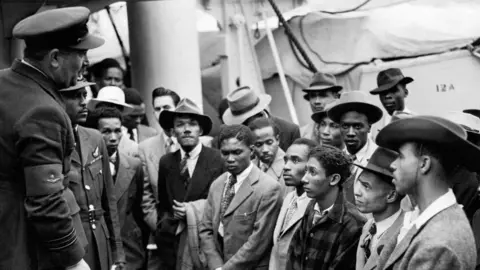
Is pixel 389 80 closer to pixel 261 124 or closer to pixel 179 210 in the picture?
pixel 261 124

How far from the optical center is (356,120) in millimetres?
6621

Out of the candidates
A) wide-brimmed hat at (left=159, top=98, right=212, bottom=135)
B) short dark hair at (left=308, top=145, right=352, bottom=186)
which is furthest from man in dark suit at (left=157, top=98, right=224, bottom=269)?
short dark hair at (left=308, top=145, right=352, bottom=186)

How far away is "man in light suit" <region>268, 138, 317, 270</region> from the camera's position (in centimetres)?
608

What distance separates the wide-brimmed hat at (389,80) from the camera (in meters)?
7.67

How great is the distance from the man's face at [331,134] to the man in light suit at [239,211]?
654 millimetres

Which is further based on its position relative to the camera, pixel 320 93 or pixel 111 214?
pixel 320 93

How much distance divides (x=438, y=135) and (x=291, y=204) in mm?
2568

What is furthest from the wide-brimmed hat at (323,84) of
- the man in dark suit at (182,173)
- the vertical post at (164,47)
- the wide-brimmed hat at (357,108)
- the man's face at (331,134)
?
the vertical post at (164,47)

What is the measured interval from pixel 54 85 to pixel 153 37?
22.7 ft

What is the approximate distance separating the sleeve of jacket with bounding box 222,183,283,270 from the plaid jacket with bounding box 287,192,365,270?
1.82 ft

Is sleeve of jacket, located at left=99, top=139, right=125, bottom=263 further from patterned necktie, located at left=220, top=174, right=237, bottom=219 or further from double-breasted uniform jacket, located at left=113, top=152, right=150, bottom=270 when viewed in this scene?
double-breasted uniform jacket, located at left=113, top=152, right=150, bottom=270

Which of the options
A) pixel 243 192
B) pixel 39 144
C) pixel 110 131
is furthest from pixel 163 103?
pixel 39 144

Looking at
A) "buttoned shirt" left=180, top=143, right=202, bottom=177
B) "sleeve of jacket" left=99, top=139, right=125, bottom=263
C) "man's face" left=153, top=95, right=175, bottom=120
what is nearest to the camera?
"sleeve of jacket" left=99, top=139, right=125, bottom=263

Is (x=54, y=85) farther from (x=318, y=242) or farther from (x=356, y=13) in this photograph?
(x=356, y=13)
